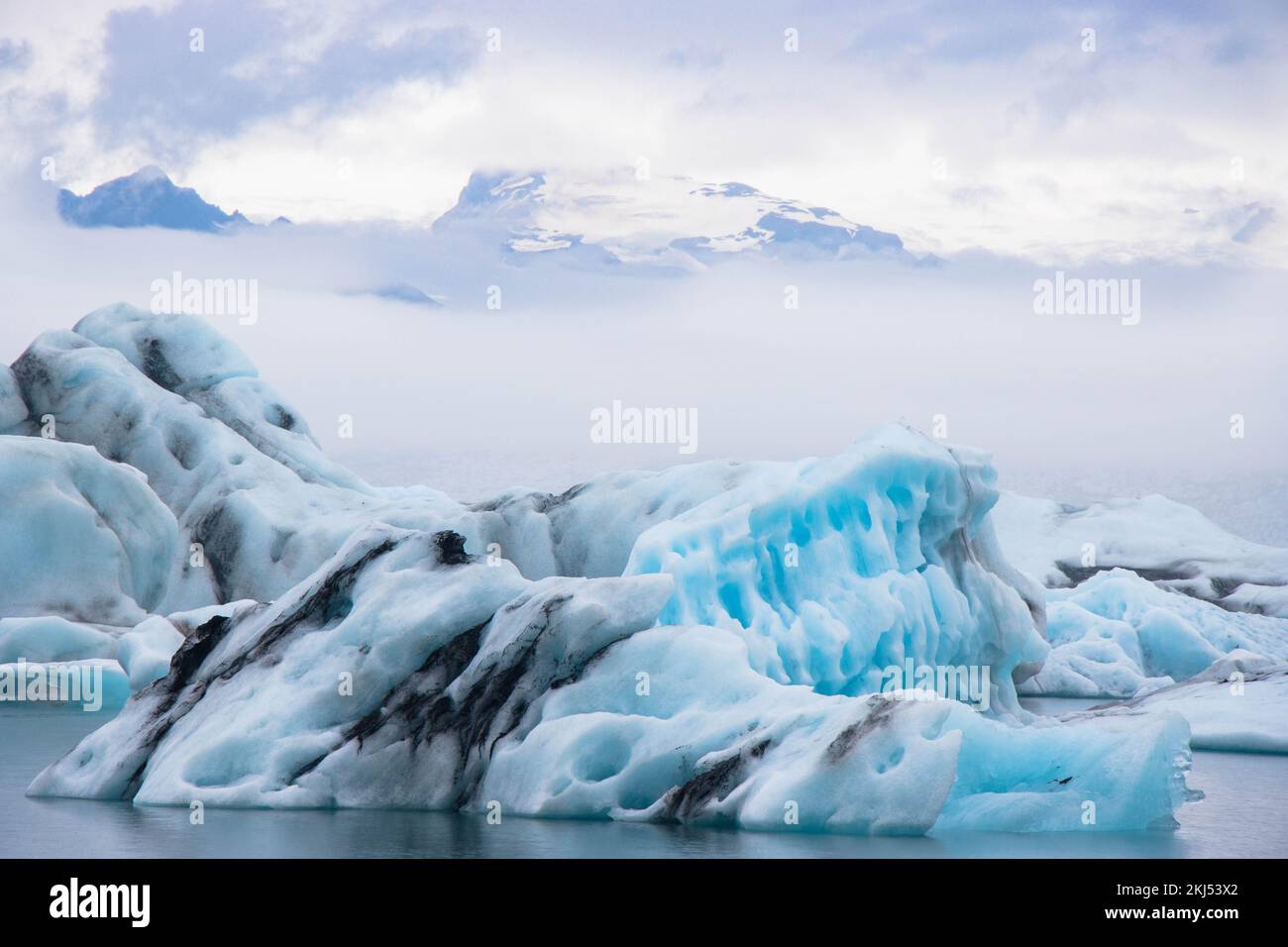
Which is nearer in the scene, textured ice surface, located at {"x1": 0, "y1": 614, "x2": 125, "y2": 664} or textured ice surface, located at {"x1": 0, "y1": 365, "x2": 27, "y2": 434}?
textured ice surface, located at {"x1": 0, "y1": 614, "x2": 125, "y2": 664}

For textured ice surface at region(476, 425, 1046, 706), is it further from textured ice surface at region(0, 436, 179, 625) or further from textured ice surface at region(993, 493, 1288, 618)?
textured ice surface at region(993, 493, 1288, 618)

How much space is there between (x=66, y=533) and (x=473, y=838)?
17711 millimetres

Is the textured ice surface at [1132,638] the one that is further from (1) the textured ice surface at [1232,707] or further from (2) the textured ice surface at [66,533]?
(2) the textured ice surface at [66,533]

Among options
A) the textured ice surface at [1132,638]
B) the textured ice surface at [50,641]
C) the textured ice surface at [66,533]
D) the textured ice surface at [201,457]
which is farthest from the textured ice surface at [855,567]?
the textured ice surface at [66,533]

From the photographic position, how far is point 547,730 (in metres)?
10.1

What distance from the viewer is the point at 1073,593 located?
30203 millimetres

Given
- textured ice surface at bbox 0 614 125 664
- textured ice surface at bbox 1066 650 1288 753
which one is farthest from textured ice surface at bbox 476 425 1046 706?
textured ice surface at bbox 0 614 125 664

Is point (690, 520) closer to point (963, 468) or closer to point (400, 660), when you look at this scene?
point (963, 468)

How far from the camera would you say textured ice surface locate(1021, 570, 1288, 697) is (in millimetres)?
25594

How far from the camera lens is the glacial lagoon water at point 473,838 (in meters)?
8.52

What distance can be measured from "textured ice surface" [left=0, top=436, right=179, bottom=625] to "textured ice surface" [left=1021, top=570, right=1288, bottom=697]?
48.5ft

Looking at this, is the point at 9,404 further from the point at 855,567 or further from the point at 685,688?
the point at 685,688

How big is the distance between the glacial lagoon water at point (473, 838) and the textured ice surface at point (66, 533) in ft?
47.1
